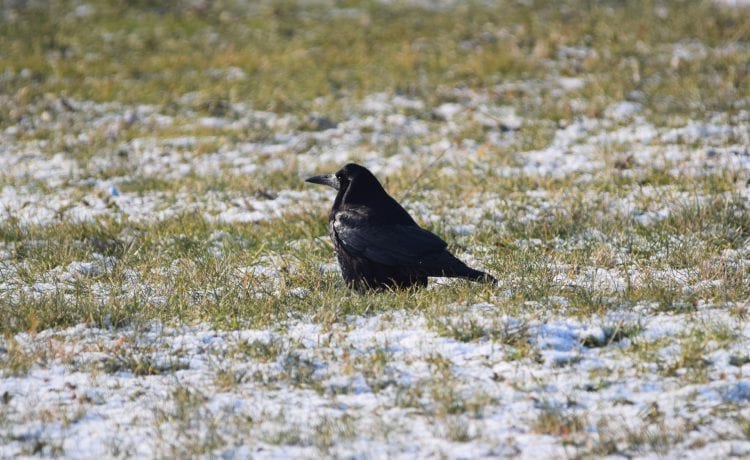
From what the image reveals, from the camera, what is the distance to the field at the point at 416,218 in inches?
179

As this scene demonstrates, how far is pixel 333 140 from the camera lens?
1318cm

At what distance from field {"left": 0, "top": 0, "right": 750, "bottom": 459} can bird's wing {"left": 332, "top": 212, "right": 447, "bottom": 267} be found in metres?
0.32

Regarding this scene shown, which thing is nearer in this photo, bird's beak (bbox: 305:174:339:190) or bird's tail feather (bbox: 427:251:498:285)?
bird's tail feather (bbox: 427:251:498:285)

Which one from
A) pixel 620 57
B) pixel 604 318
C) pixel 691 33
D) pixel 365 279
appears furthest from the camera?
pixel 691 33

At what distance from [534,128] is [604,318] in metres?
7.44

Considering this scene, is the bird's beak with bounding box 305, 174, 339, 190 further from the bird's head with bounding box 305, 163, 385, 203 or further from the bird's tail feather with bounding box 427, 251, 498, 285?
the bird's tail feather with bounding box 427, 251, 498, 285

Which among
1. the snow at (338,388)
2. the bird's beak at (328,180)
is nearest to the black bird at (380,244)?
the bird's beak at (328,180)

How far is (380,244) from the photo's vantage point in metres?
6.75

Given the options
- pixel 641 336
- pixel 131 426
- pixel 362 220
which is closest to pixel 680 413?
pixel 641 336

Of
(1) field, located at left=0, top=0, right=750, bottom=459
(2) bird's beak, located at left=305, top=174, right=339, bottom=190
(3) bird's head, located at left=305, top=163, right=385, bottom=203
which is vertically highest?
(3) bird's head, located at left=305, top=163, right=385, bottom=203

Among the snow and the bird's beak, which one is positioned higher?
the bird's beak

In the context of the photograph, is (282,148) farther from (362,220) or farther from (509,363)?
(509,363)

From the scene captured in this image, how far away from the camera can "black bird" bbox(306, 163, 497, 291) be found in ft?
21.3

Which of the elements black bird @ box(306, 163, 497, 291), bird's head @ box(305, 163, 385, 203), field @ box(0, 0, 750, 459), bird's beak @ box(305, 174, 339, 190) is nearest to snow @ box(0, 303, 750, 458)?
field @ box(0, 0, 750, 459)
